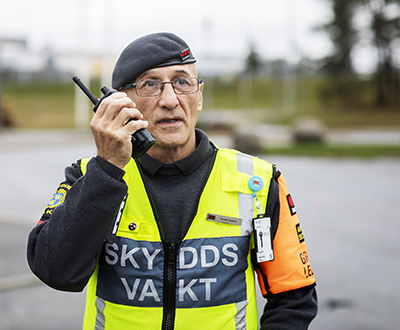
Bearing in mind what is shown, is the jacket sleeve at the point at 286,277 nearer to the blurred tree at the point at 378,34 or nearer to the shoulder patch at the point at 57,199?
the shoulder patch at the point at 57,199

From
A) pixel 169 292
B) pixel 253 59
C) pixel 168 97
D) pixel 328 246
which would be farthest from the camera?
pixel 253 59

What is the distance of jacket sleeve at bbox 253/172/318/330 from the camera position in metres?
2.02

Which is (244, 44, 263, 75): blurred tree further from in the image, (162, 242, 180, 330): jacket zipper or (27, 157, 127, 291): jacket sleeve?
(27, 157, 127, 291): jacket sleeve

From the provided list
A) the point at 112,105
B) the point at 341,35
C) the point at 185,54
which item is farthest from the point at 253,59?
the point at 112,105

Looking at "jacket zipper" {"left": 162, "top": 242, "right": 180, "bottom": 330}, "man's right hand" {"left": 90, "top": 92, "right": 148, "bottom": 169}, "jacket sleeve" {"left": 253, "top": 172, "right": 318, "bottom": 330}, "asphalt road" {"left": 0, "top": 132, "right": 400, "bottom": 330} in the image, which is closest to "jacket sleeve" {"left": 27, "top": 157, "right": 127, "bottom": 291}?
"man's right hand" {"left": 90, "top": 92, "right": 148, "bottom": 169}

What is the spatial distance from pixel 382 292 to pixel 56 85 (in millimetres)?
51659

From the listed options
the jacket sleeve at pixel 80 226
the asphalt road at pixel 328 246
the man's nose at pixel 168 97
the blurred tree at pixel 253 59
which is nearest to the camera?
the jacket sleeve at pixel 80 226

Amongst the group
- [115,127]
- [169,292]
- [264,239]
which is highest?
[115,127]

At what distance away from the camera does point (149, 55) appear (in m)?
2.04

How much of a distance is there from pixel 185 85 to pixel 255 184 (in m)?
0.52

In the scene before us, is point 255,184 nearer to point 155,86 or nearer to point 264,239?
point 264,239

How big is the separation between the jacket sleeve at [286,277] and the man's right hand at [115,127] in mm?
687

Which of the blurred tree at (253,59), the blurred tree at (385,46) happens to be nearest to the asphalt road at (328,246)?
the blurred tree at (385,46)

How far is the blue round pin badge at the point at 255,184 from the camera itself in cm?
208
